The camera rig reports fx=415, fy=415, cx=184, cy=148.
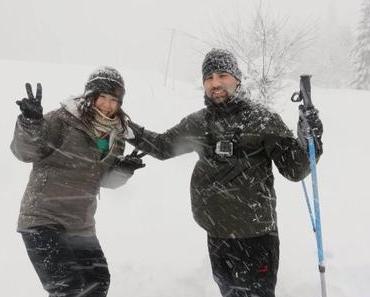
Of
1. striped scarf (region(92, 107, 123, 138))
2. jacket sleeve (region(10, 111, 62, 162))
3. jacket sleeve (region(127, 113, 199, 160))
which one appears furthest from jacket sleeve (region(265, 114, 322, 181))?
jacket sleeve (region(10, 111, 62, 162))

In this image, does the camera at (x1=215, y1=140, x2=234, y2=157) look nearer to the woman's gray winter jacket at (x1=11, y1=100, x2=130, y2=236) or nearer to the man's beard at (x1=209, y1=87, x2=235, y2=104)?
the man's beard at (x1=209, y1=87, x2=235, y2=104)

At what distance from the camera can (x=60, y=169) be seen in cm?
340

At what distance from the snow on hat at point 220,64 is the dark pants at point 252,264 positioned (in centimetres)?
149

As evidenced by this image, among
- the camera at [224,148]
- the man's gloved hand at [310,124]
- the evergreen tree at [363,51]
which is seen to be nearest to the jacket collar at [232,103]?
the camera at [224,148]

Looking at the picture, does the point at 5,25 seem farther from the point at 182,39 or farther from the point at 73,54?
the point at 182,39

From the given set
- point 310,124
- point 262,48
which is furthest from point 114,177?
point 262,48

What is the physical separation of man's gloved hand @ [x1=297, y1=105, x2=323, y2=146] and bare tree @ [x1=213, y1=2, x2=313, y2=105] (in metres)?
8.73

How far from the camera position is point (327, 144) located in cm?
1348

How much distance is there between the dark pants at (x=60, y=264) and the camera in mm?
3295

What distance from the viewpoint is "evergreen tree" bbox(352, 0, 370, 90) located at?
108 feet

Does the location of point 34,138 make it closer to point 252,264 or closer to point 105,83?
point 105,83

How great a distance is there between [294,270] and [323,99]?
53.4ft

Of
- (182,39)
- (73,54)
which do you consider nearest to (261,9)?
(182,39)

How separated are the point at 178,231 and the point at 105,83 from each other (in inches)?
161
